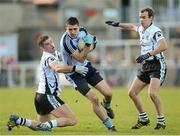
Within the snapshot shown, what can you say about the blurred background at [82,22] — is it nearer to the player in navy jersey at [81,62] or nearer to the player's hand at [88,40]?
the player in navy jersey at [81,62]

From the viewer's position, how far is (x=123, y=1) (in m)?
51.1

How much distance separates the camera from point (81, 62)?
16.3 metres

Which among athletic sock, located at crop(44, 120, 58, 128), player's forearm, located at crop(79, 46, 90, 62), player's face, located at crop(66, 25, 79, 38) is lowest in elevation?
athletic sock, located at crop(44, 120, 58, 128)

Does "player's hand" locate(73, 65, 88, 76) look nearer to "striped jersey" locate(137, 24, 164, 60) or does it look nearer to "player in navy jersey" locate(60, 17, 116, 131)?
"player in navy jersey" locate(60, 17, 116, 131)

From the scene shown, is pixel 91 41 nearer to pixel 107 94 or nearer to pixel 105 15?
pixel 107 94

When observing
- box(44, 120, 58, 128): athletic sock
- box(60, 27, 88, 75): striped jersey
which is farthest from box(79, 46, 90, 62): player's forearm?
box(44, 120, 58, 128): athletic sock

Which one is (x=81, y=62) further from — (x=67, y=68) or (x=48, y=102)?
(x=48, y=102)

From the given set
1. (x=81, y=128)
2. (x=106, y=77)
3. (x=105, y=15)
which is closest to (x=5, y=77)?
(x=106, y=77)

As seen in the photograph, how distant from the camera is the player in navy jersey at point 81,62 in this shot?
1576cm

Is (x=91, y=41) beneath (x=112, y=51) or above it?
above

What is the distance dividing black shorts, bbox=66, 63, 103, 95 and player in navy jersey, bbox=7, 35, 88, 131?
544 mm

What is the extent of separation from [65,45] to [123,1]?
35.3m

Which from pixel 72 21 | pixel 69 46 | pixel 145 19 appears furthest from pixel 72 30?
pixel 145 19

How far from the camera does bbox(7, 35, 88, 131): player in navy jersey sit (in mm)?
15305
